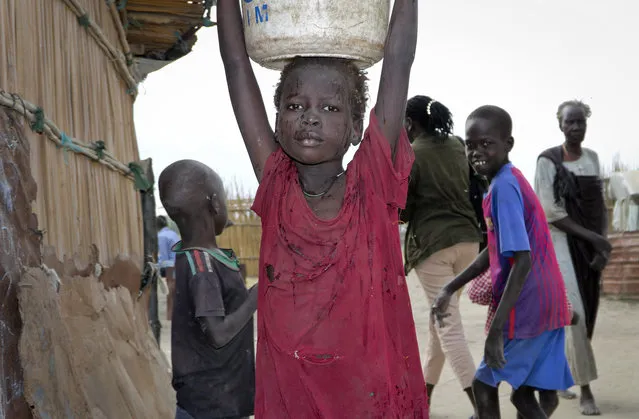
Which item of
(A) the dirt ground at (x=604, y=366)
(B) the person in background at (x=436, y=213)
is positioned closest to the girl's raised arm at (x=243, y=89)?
(B) the person in background at (x=436, y=213)

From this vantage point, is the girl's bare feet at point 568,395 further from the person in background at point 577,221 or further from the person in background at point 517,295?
the person in background at point 517,295

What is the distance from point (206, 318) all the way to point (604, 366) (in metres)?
5.23

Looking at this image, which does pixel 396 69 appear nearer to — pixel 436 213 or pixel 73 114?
pixel 73 114

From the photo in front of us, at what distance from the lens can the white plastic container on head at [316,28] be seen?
84.6 inches

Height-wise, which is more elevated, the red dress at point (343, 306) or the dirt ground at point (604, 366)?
the red dress at point (343, 306)

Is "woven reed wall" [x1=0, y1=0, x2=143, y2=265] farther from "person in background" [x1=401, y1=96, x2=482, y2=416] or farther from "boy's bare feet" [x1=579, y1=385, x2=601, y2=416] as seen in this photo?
"boy's bare feet" [x1=579, y1=385, x2=601, y2=416]

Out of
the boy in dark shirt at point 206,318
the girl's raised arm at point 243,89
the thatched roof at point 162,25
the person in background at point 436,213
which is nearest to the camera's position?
the girl's raised arm at point 243,89

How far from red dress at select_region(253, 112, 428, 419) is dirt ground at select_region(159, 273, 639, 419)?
3464mm

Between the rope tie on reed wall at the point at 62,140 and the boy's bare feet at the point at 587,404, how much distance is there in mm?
3246

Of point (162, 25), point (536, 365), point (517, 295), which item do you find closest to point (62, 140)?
point (517, 295)

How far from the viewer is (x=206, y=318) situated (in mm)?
3014

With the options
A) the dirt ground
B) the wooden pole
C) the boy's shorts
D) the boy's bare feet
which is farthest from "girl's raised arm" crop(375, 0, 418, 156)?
the boy's bare feet

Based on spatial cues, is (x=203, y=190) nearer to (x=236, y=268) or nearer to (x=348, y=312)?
(x=236, y=268)

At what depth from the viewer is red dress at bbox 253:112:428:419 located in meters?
2.12
